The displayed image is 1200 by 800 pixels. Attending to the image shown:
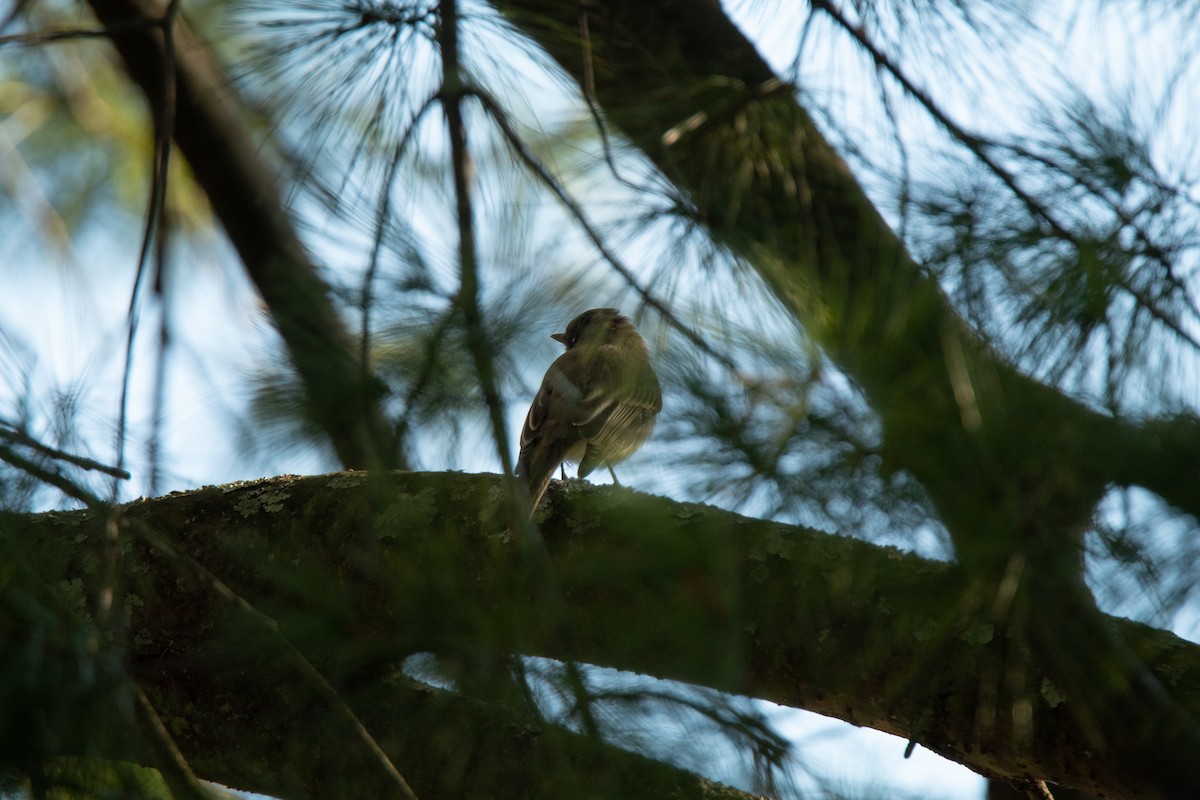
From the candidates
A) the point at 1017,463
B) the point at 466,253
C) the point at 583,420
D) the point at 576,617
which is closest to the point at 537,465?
the point at 583,420

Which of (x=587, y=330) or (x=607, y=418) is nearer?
(x=607, y=418)

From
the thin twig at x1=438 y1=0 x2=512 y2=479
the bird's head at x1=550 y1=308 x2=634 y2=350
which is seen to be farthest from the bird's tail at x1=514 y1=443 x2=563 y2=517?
the thin twig at x1=438 y1=0 x2=512 y2=479

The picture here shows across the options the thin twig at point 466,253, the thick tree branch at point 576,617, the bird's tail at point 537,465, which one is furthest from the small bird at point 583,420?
the thin twig at point 466,253

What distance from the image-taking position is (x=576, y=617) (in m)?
2.50

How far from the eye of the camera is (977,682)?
7.72 feet

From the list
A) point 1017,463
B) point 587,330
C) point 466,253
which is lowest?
point 1017,463

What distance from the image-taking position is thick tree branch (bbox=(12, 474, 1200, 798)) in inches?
66.3

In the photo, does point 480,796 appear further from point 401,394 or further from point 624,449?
point 624,449

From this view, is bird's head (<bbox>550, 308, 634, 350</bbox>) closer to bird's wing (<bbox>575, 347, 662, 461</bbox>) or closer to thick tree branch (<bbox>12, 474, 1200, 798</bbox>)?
bird's wing (<bbox>575, 347, 662, 461</bbox>)

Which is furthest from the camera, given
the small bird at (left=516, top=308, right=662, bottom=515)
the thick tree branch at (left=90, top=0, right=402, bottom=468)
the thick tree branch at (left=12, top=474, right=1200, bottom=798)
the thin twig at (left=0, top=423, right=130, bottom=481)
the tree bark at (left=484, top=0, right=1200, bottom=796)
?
the thick tree branch at (left=90, top=0, right=402, bottom=468)

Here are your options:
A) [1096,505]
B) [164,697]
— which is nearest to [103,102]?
[164,697]

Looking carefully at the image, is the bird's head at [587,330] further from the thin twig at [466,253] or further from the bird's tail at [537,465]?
the thin twig at [466,253]

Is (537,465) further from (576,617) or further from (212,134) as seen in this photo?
(212,134)

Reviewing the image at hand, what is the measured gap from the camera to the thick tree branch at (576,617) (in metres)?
1.68
